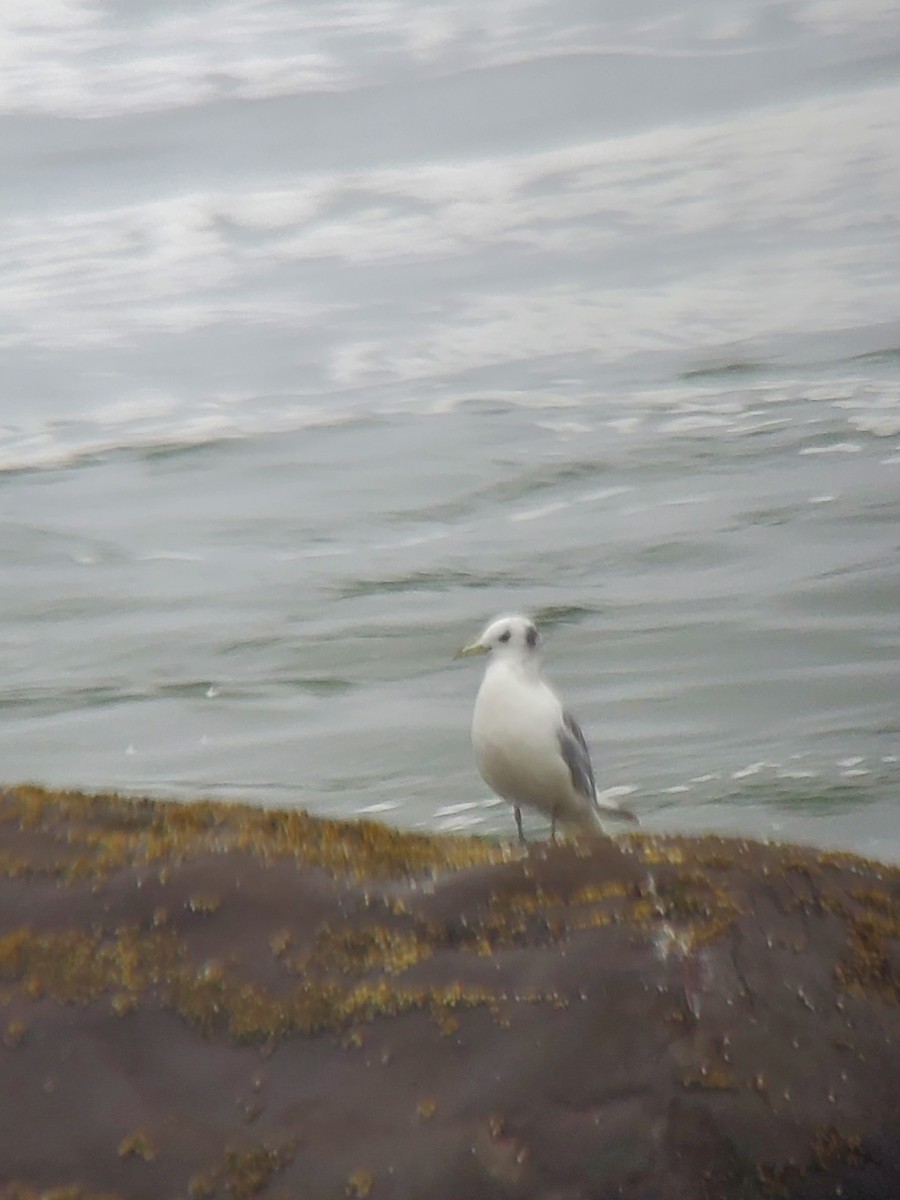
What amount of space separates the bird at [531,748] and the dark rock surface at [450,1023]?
2.50 m

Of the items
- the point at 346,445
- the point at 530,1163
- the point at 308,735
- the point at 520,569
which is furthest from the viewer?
the point at 346,445

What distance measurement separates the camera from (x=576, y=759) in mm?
6762

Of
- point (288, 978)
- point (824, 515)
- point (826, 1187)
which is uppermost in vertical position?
point (288, 978)

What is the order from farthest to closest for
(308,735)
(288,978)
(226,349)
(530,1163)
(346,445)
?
(226,349) < (346,445) < (308,735) < (288,978) < (530,1163)

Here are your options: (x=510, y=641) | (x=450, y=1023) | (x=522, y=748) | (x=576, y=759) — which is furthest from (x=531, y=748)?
(x=450, y=1023)

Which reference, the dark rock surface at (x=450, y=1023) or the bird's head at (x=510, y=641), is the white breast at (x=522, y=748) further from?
the dark rock surface at (x=450, y=1023)

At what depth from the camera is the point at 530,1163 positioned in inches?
136

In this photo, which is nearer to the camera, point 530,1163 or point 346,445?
point 530,1163

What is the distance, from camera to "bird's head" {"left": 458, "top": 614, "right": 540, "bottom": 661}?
280 inches

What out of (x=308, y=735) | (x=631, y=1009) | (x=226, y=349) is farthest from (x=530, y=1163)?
(x=226, y=349)

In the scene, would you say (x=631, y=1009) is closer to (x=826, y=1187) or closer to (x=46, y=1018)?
(x=826, y=1187)

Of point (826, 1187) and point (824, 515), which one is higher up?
point (826, 1187)

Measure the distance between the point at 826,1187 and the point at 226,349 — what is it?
1628cm

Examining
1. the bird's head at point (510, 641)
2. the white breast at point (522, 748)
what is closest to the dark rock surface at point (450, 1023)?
the white breast at point (522, 748)
